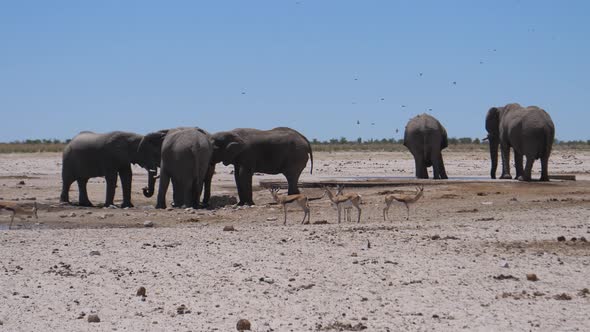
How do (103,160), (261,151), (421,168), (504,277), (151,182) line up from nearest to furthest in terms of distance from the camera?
(504,277) → (261,151) → (151,182) → (103,160) → (421,168)

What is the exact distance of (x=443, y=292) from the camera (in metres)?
11.9

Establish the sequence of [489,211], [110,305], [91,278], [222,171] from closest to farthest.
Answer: [110,305] < [91,278] < [489,211] < [222,171]

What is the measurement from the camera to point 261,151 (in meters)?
28.2

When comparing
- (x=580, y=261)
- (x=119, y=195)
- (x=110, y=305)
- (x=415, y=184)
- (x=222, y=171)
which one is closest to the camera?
(x=110, y=305)

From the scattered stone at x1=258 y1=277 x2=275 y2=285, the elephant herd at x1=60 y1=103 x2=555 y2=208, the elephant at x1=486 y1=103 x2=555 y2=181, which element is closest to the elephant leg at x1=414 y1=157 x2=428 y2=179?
the elephant at x1=486 y1=103 x2=555 y2=181

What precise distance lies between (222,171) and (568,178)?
1726 centimetres

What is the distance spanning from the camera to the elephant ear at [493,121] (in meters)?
37.0

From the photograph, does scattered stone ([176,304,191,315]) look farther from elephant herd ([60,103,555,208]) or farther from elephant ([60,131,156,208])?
elephant ([60,131,156,208])

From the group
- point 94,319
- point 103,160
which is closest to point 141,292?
point 94,319

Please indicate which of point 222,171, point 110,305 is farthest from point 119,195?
point 110,305

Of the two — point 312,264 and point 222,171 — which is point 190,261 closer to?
point 312,264

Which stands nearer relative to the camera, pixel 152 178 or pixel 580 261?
pixel 580 261

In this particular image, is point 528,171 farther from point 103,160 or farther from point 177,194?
point 103,160

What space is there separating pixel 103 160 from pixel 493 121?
46.6 ft
